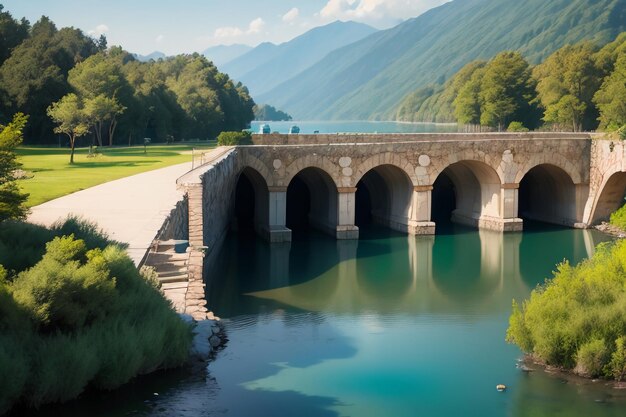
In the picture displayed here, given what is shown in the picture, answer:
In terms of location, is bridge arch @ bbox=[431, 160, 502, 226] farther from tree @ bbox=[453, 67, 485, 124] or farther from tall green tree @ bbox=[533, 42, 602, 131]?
tree @ bbox=[453, 67, 485, 124]

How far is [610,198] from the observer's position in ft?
142

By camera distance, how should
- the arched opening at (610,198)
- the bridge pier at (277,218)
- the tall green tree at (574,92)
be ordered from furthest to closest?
the tall green tree at (574,92) → the arched opening at (610,198) → the bridge pier at (277,218)

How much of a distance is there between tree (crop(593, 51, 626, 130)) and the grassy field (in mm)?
35206

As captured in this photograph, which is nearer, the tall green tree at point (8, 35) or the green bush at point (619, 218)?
the green bush at point (619, 218)

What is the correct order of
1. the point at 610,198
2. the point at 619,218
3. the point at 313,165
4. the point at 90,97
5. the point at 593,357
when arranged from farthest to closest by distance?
the point at 90,97, the point at 610,198, the point at 619,218, the point at 313,165, the point at 593,357

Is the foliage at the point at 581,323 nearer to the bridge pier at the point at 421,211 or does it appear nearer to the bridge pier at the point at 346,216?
the bridge pier at the point at 346,216

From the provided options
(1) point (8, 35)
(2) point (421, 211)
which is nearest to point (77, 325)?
(2) point (421, 211)

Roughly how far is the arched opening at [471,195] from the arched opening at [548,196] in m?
2.75

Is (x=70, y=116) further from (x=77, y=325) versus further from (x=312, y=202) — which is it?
(x=77, y=325)

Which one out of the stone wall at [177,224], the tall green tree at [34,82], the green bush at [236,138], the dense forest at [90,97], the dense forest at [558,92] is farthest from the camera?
the dense forest at [558,92]

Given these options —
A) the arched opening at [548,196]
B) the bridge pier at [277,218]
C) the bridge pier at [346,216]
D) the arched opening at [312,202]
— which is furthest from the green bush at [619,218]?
the bridge pier at [277,218]

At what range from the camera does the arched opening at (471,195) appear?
43.6 m

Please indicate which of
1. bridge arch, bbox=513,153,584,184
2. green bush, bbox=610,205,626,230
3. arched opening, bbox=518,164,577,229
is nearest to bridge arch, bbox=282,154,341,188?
bridge arch, bbox=513,153,584,184

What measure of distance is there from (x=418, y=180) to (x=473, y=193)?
6093 mm
